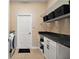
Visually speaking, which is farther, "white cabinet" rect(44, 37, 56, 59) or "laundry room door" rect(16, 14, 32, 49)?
"laundry room door" rect(16, 14, 32, 49)

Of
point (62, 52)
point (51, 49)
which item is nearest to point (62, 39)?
point (51, 49)

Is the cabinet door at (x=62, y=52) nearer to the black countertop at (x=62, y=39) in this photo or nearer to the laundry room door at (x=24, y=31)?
the black countertop at (x=62, y=39)

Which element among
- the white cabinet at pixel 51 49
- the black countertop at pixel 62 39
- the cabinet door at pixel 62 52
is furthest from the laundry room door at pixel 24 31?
the cabinet door at pixel 62 52

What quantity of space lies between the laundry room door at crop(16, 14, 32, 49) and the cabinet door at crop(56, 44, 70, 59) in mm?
5771

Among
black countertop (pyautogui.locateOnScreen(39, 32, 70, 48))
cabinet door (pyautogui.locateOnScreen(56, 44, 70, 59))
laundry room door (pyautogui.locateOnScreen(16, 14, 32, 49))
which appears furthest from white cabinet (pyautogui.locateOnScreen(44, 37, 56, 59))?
laundry room door (pyautogui.locateOnScreen(16, 14, 32, 49))

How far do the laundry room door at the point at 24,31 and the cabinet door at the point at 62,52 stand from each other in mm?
5771

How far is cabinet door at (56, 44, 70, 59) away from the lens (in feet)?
8.88

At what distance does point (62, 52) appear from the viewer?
302 centimetres

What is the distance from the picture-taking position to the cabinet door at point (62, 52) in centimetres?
271

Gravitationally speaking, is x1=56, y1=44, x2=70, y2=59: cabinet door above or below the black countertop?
below

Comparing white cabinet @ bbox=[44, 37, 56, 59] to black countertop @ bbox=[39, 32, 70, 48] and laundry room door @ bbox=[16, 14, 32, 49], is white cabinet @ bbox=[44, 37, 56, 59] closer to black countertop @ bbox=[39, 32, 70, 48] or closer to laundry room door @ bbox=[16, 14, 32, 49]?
black countertop @ bbox=[39, 32, 70, 48]
